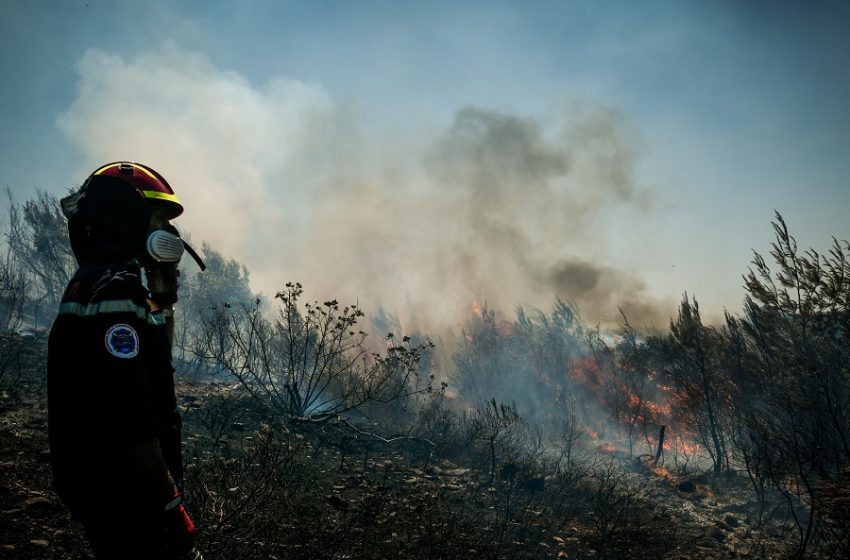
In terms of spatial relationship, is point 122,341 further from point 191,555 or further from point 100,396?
point 191,555

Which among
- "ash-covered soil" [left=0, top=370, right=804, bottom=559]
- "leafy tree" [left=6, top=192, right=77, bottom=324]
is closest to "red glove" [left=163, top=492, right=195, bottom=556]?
"ash-covered soil" [left=0, top=370, right=804, bottom=559]

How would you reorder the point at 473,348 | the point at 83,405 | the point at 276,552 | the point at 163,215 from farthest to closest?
1. the point at 473,348
2. the point at 276,552
3. the point at 163,215
4. the point at 83,405

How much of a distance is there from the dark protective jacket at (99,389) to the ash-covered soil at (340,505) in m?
0.14

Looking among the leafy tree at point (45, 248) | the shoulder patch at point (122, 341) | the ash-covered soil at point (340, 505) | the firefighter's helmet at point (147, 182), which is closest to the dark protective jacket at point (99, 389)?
the shoulder patch at point (122, 341)

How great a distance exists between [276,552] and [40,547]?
6.70 ft

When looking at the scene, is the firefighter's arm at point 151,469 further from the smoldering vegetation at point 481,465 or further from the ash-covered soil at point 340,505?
the smoldering vegetation at point 481,465

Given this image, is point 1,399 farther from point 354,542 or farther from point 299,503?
point 354,542

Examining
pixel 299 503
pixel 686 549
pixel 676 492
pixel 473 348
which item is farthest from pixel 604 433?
pixel 299 503

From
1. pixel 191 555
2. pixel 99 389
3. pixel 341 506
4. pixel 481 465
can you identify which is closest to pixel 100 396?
pixel 99 389

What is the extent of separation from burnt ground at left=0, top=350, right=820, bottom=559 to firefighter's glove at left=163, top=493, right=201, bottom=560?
2.01 metres

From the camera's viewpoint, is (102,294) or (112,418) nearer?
(112,418)

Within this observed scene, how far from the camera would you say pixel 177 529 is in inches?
61.4

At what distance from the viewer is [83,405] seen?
5.04 feet

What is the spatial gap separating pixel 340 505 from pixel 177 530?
16.6 feet
